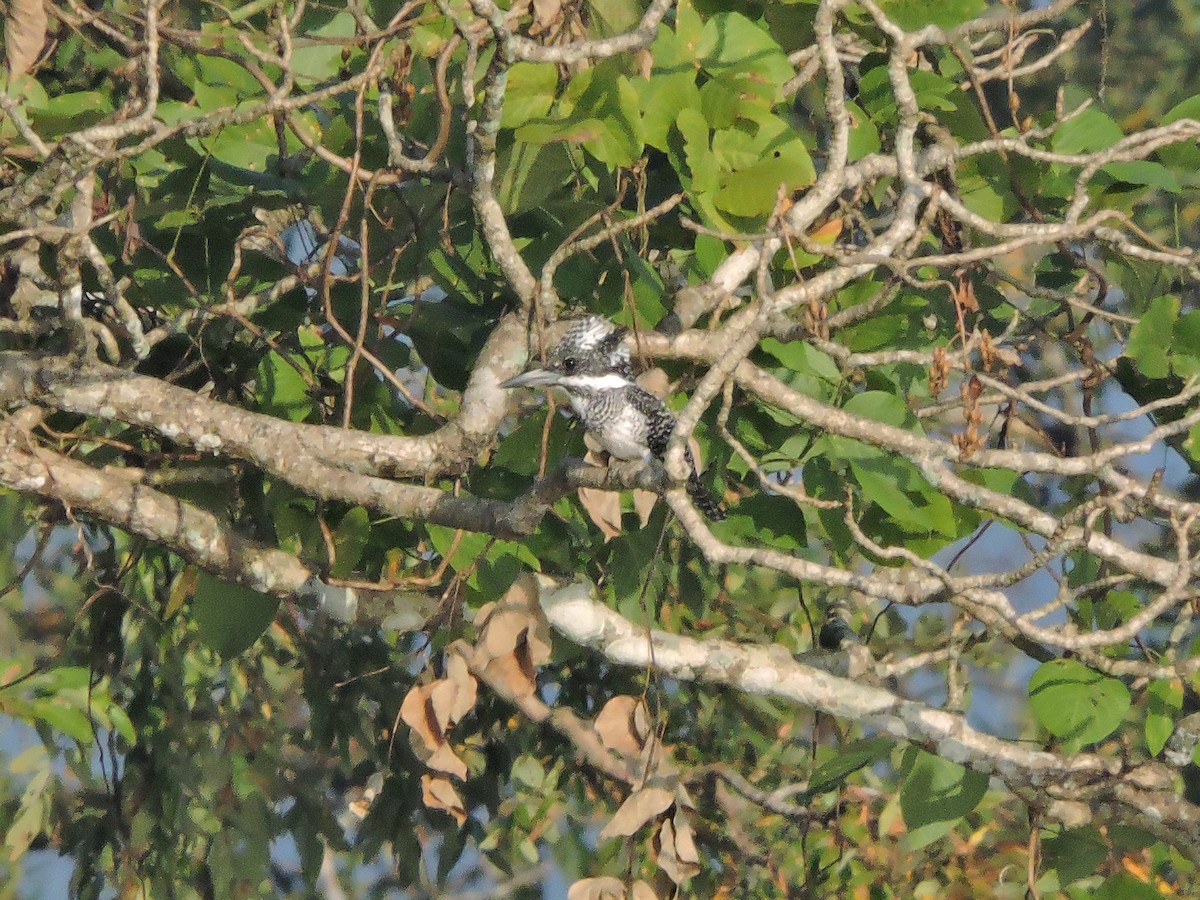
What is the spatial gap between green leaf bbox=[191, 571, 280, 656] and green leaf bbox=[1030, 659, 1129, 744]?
60.5 inches

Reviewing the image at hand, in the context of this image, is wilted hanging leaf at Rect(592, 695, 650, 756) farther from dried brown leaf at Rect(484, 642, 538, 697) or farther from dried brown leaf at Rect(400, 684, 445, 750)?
dried brown leaf at Rect(400, 684, 445, 750)

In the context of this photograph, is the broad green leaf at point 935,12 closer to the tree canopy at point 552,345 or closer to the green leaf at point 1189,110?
the tree canopy at point 552,345

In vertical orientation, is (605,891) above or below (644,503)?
below

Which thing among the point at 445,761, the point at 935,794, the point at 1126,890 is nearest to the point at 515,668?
the point at 445,761

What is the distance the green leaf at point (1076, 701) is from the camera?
2.57 meters

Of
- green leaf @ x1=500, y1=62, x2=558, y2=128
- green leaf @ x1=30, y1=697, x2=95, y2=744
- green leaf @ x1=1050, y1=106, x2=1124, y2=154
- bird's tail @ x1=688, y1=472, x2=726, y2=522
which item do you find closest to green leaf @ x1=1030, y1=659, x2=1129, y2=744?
bird's tail @ x1=688, y1=472, x2=726, y2=522

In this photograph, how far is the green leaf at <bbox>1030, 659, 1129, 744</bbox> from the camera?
257 cm

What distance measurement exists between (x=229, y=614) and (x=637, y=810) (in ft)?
3.18

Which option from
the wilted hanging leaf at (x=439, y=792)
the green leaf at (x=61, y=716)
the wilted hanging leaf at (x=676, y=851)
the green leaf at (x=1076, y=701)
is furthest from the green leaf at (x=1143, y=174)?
the green leaf at (x=61, y=716)

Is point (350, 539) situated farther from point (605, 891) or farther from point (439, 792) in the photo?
point (605, 891)

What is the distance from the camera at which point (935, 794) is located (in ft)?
9.51

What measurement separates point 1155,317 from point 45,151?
2051 millimetres

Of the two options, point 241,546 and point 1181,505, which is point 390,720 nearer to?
point 241,546

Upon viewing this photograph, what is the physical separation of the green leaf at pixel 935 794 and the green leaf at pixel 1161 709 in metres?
0.34
